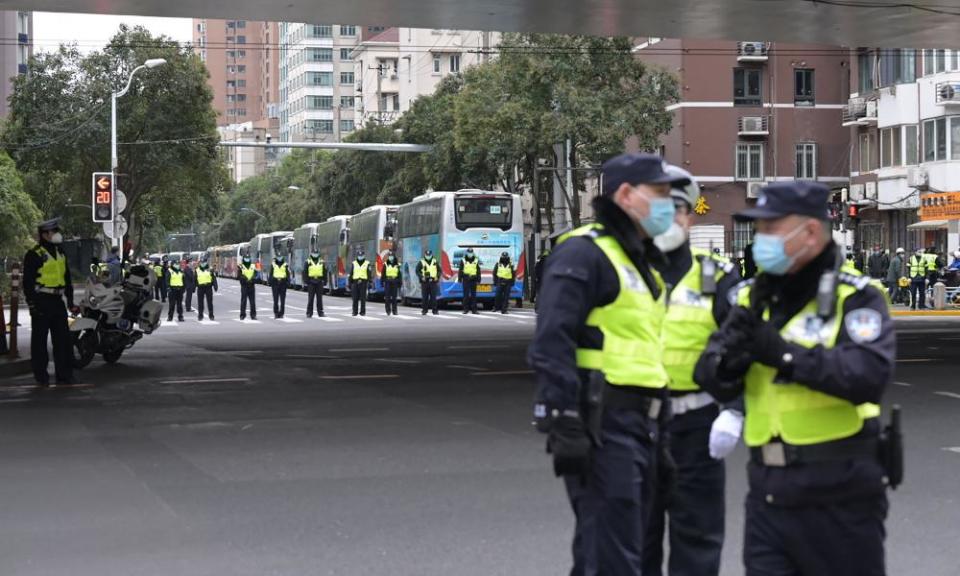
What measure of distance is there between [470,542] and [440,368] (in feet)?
38.3

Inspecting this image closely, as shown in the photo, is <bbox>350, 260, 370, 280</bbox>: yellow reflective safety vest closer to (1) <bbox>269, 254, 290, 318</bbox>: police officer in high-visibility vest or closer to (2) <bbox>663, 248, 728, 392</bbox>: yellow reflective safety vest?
(1) <bbox>269, 254, 290, 318</bbox>: police officer in high-visibility vest

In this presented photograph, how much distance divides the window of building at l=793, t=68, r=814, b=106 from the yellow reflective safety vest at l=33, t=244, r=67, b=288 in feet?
160

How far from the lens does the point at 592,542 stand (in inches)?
212

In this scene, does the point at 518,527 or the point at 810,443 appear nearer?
the point at 810,443

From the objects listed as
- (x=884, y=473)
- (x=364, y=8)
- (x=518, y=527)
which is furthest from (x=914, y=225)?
(x=884, y=473)

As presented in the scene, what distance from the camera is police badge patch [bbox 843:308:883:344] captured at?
462 cm

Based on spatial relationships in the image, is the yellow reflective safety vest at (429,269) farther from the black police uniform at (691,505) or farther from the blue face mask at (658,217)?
the blue face mask at (658,217)

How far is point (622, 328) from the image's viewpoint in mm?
5578

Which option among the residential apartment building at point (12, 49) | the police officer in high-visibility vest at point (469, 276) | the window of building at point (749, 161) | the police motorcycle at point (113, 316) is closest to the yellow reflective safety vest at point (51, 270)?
the police motorcycle at point (113, 316)

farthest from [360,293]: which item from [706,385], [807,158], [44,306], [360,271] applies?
[706,385]

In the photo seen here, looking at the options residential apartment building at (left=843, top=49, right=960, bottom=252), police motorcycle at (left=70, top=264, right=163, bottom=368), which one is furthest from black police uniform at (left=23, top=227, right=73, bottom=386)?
residential apartment building at (left=843, top=49, right=960, bottom=252)

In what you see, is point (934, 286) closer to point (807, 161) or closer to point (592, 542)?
point (807, 161)

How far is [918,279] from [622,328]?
37.2 metres

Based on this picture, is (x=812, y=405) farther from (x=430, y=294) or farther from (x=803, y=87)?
(x=803, y=87)
